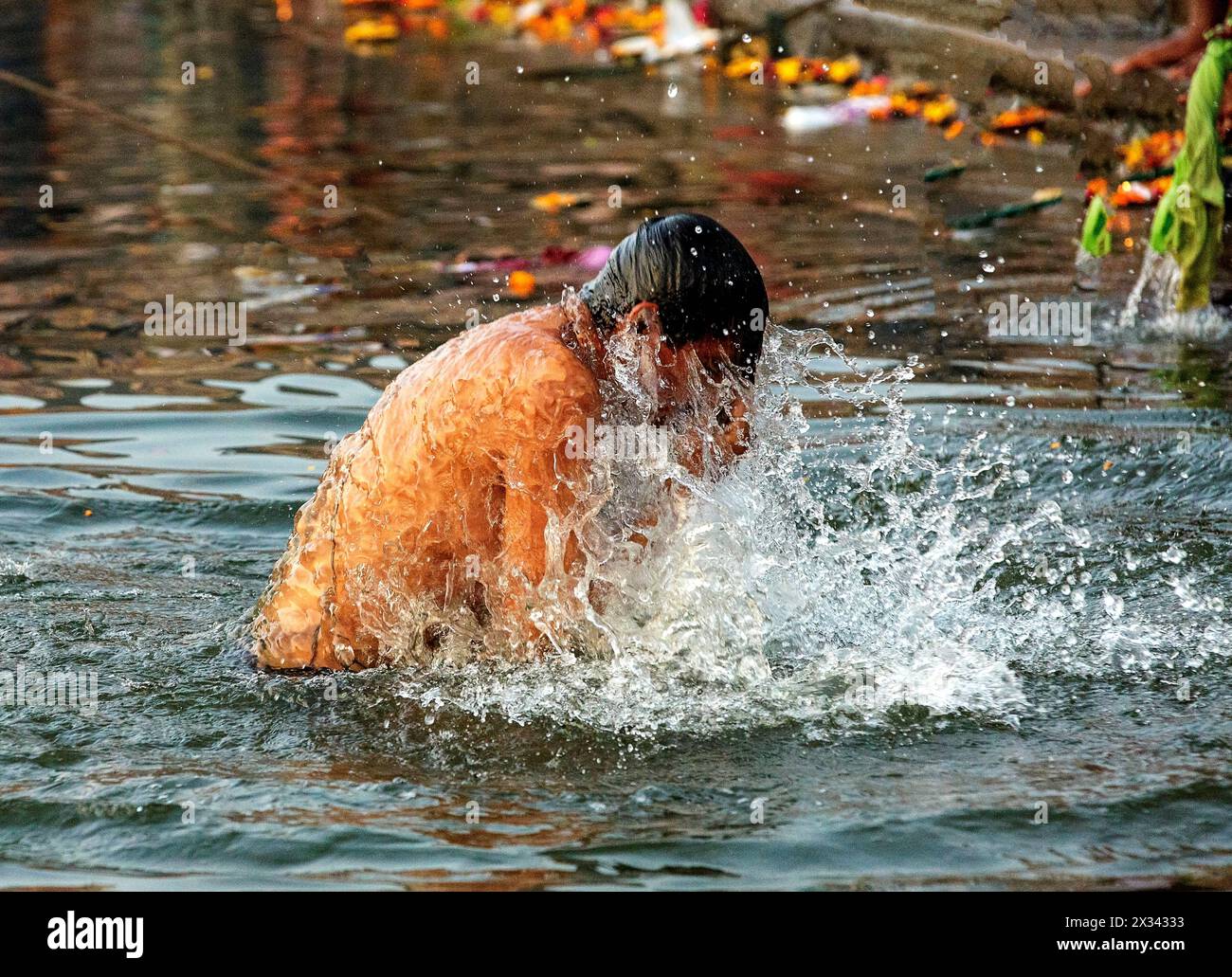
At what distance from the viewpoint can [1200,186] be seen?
26.5 ft

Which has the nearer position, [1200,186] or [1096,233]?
[1200,186]

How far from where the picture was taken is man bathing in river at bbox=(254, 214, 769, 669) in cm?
396

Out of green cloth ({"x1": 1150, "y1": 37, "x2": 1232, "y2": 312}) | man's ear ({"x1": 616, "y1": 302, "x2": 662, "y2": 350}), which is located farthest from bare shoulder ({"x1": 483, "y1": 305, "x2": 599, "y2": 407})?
green cloth ({"x1": 1150, "y1": 37, "x2": 1232, "y2": 312})

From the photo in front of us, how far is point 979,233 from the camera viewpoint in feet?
33.7

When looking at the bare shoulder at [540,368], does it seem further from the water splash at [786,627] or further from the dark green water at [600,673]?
the dark green water at [600,673]

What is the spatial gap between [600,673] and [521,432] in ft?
2.82

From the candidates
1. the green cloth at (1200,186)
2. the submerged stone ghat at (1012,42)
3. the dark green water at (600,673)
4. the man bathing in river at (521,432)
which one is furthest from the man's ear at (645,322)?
the submerged stone ghat at (1012,42)

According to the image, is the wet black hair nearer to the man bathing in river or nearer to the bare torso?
the man bathing in river

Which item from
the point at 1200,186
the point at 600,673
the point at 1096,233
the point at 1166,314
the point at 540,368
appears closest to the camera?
the point at 540,368

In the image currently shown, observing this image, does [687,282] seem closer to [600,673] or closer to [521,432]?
[521,432]

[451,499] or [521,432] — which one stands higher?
[521,432]

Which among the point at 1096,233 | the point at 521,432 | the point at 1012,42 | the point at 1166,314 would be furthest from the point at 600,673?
the point at 1012,42

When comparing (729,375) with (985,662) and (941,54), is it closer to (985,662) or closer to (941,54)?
(985,662)
